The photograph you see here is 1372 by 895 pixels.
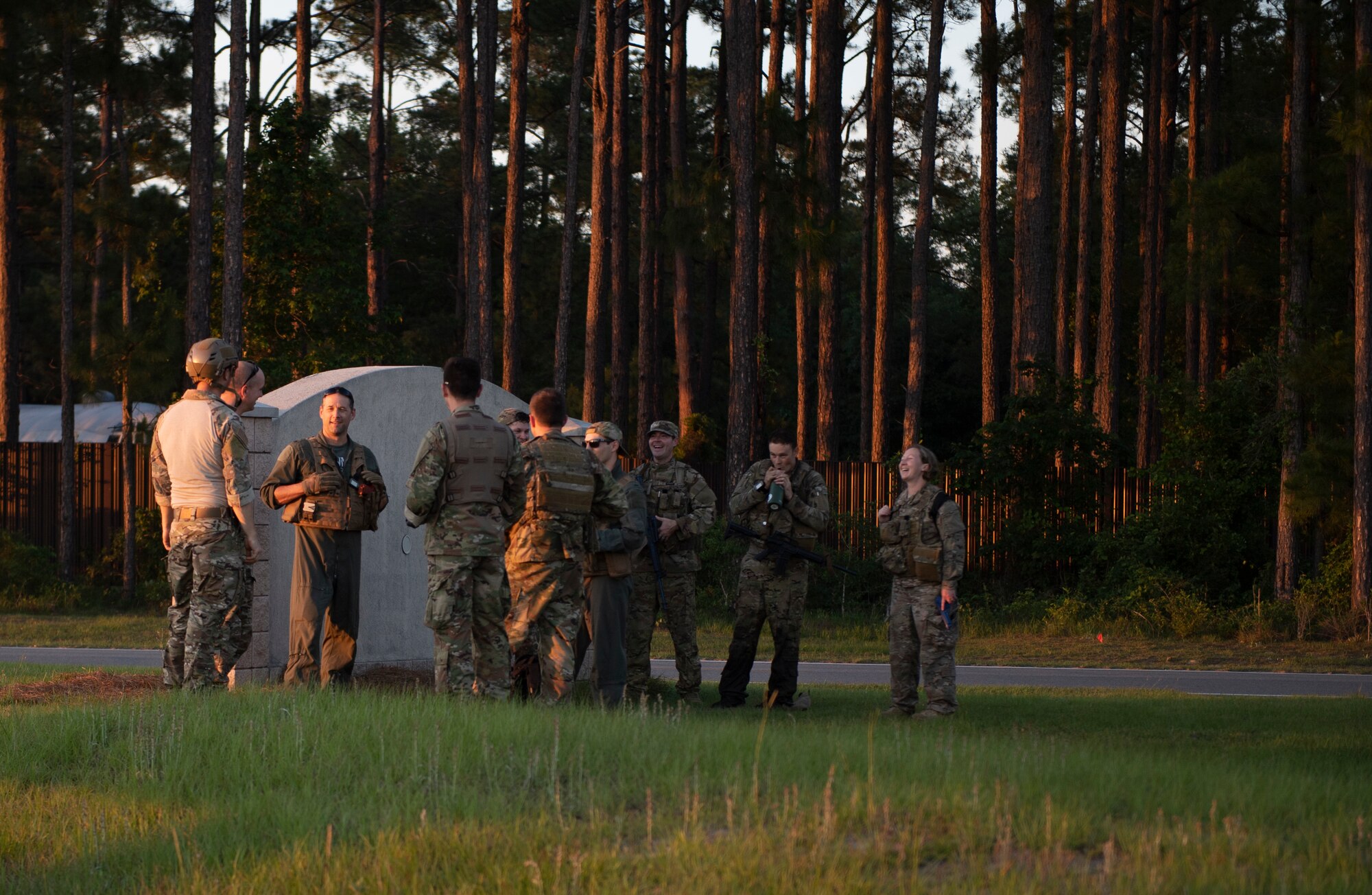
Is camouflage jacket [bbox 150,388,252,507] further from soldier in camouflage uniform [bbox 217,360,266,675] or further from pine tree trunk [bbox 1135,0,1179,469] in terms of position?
pine tree trunk [bbox 1135,0,1179,469]

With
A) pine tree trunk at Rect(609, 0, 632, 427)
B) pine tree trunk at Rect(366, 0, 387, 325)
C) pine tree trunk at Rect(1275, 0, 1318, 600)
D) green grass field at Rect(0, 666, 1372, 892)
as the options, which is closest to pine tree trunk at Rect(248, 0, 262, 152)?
pine tree trunk at Rect(366, 0, 387, 325)

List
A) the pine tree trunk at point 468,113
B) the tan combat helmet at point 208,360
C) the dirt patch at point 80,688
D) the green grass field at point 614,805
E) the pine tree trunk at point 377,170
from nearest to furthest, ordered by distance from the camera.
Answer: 1. the green grass field at point 614,805
2. the tan combat helmet at point 208,360
3. the dirt patch at point 80,688
4. the pine tree trunk at point 468,113
5. the pine tree trunk at point 377,170

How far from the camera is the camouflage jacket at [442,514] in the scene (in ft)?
28.8

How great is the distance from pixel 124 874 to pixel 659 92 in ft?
114

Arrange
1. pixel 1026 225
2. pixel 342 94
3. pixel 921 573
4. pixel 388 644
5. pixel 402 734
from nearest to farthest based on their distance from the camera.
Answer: pixel 402 734 < pixel 921 573 < pixel 388 644 < pixel 1026 225 < pixel 342 94

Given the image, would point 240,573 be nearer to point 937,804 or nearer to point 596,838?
point 596,838

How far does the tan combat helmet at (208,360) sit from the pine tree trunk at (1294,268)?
15.9 metres

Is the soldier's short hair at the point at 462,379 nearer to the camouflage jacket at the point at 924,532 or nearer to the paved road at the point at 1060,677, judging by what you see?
the camouflage jacket at the point at 924,532

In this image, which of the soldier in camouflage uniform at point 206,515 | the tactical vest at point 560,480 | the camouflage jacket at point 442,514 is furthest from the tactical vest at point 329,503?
the tactical vest at point 560,480

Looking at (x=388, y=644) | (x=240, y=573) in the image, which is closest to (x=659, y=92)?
(x=388, y=644)

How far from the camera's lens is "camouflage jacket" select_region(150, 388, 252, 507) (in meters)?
8.87

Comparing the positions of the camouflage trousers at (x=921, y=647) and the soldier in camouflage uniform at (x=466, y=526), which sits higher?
the soldier in camouflage uniform at (x=466, y=526)

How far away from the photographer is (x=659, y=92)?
38.6 meters

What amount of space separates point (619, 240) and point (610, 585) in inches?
954
